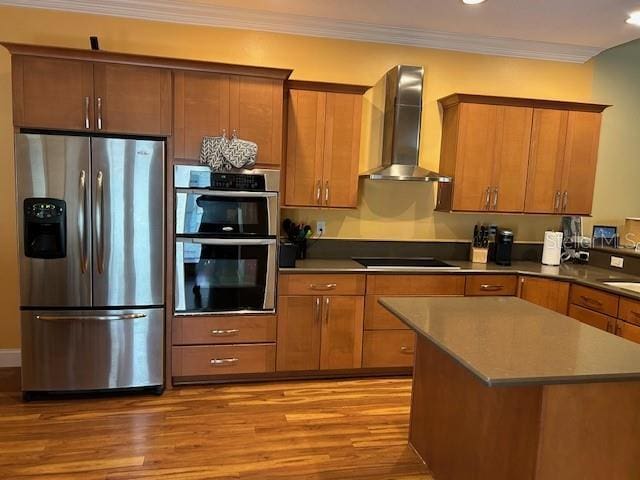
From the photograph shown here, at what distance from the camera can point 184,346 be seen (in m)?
3.33

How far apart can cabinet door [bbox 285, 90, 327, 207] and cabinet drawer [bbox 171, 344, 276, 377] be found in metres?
1.12

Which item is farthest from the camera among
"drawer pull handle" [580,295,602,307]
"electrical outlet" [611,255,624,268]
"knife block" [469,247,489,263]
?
"knife block" [469,247,489,263]

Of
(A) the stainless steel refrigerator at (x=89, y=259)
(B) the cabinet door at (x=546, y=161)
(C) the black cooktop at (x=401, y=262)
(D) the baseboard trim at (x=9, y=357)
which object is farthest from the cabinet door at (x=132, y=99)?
(B) the cabinet door at (x=546, y=161)

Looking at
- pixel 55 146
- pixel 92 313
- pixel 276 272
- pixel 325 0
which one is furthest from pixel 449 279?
pixel 55 146

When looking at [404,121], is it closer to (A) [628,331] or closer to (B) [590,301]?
(B) [590,301]

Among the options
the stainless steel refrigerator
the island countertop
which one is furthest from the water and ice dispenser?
the island countertop

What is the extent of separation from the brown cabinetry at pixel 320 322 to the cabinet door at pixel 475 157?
1.16m

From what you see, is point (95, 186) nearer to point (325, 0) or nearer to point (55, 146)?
point (55, 146)

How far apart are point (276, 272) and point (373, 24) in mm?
2081

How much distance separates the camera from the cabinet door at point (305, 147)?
3.59 meters

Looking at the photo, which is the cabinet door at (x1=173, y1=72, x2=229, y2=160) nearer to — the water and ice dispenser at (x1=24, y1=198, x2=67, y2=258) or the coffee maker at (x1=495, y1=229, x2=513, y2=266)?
the water and ice dispenser at (x1=24, y1=198, x2=67, y2=258)

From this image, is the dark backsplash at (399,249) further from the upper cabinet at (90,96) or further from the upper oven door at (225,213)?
the upper cabinet at (90,96)

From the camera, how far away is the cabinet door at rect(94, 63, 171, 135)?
304 cm

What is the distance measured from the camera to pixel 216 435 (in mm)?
2771
